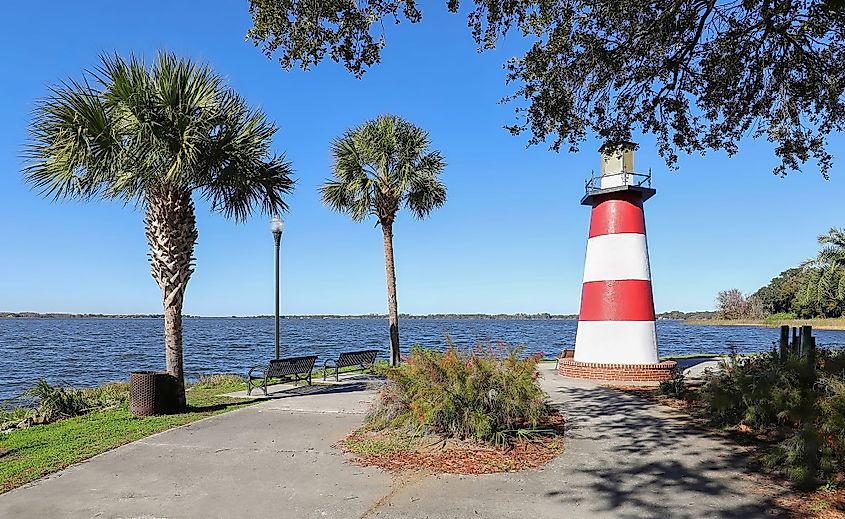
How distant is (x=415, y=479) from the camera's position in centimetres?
609

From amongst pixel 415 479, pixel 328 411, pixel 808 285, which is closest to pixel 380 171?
pixel 328 411

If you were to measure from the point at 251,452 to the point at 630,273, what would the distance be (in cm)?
1051

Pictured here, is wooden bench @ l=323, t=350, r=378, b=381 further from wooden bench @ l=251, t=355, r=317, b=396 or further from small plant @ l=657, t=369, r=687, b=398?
small plant @ l=657, t=369, r=687, b=398

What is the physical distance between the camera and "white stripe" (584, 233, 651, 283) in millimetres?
14695

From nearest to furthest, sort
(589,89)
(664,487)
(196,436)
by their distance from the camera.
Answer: (664,487) → (196,436) → (589,89)

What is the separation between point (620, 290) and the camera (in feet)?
48.1

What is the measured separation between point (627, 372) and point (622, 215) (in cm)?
389

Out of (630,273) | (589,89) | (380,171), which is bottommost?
(630,273)

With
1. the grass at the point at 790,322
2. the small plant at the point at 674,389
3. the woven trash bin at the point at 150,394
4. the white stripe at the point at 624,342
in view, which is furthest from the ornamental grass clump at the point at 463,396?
the grass at the point at 790,322

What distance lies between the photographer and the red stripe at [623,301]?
14641 mm

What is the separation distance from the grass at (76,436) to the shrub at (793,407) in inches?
313

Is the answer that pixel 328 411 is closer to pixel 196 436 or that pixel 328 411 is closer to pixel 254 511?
pixel 196 436

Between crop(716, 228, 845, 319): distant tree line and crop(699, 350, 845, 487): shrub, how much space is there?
6083 cm

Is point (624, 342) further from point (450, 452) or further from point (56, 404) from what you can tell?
point (56, 404)
